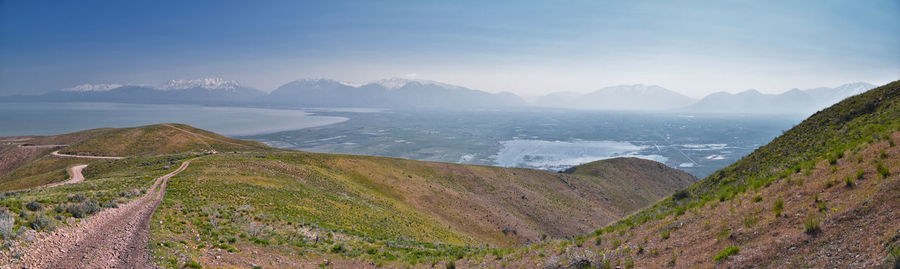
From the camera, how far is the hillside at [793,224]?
297 inches

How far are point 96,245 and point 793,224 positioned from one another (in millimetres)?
21132

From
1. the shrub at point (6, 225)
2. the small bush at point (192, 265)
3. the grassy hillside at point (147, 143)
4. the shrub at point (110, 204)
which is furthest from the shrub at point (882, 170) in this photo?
the grassy hillside at point (147, 143)

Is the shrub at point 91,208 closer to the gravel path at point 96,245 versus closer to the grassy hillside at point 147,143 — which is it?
the gravel path at point 96,245

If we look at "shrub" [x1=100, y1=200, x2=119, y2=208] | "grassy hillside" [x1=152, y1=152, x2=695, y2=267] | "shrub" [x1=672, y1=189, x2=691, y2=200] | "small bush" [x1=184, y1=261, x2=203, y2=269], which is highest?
"shrub" [x1=100, y1=200, x2=119, y2=208]

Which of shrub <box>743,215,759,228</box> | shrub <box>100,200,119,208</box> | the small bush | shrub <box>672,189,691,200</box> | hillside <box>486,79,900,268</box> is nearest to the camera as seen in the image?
hillside <box>486,79,900,268</box>

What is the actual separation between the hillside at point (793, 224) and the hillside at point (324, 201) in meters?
5.80

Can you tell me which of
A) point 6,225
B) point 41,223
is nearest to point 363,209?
point 41,223

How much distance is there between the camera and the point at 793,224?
29.8ft

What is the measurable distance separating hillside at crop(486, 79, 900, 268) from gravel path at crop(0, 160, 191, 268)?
12.5 meters

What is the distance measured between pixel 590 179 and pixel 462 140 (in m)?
126

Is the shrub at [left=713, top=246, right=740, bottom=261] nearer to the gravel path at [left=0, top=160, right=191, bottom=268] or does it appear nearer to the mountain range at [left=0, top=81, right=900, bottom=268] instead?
the mountain range at [left=0, top=81, right=900, bottom=268]

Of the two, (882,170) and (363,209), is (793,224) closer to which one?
(882,170)

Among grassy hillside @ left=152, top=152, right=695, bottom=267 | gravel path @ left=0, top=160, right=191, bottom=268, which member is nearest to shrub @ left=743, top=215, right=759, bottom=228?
grassy hillside @ left=152, top=152, right=695, bottom=267

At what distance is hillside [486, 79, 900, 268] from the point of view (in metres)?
7.55
